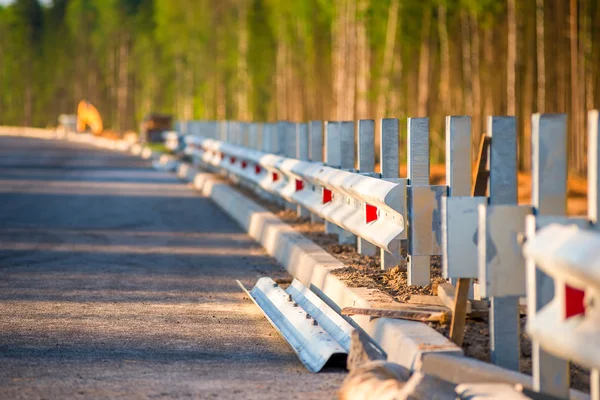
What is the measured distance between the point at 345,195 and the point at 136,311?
7.17 ft

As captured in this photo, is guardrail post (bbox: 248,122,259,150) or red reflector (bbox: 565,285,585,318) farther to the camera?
guardrail post (bbox: 248,122,259,150)

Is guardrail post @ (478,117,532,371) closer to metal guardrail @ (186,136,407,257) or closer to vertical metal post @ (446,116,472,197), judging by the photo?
vertical metal post @ (446,116,472,197)

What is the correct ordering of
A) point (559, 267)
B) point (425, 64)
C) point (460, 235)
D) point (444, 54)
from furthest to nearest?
point (425, 64) < point (444, 54) < point (460, 235) < point (559, 267)

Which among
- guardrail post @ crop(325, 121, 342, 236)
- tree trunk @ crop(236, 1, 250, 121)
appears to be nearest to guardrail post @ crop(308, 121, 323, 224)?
guardrail post @ crop(325, 121, 342, 236)

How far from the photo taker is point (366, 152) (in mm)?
10398

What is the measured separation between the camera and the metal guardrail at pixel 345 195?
8.27 m

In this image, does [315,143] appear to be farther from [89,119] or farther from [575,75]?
[89,119]

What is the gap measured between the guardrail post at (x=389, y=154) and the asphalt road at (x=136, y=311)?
110cm

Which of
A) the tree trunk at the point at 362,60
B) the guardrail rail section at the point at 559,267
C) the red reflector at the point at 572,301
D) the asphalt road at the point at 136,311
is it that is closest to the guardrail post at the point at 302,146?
the asphalt road at the point at 136,311

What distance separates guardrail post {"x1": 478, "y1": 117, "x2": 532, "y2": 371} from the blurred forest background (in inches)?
1121

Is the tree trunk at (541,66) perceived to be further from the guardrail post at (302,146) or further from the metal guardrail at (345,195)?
the guardrail post at (302,146)

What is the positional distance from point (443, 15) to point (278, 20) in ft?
113

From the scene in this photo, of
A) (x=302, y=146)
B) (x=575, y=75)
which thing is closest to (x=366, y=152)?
(x=302, y=146)

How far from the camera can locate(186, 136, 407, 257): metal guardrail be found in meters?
8.27
